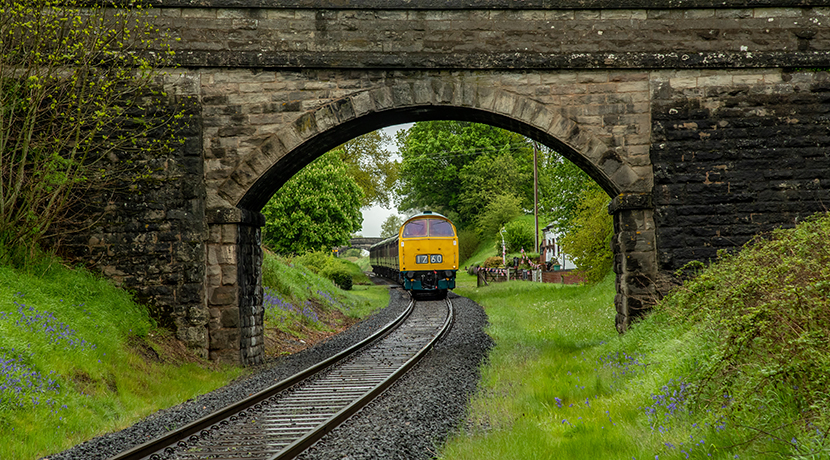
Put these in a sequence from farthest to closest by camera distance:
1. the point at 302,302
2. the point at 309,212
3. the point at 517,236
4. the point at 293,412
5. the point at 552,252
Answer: the point at 552,252
the point at 517,236
the point at 309,212
the point at 302,302
the point at 293,412

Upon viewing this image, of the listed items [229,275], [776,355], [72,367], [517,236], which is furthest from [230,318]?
[517,236]

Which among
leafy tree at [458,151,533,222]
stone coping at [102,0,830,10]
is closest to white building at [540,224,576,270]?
leafy tree at [458,151,533,222]

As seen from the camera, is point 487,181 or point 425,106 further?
point 487,181

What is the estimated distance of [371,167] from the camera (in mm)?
40281

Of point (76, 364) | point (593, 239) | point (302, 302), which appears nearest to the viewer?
point (76, 364)

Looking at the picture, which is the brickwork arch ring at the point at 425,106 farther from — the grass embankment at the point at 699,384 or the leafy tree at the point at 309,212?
the leafy tree at the point at 309,212

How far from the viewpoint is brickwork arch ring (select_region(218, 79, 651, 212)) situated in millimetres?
9656

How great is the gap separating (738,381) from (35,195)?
29.6 ft

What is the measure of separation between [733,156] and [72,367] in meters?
9.74

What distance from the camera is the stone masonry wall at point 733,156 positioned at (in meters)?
9.40

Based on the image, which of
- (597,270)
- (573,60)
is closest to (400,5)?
(573,60)

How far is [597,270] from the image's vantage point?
1766cm

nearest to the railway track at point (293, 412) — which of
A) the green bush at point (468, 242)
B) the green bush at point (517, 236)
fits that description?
the green bush at point (517, 236)

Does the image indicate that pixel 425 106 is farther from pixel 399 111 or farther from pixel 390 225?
pixel 390 225
